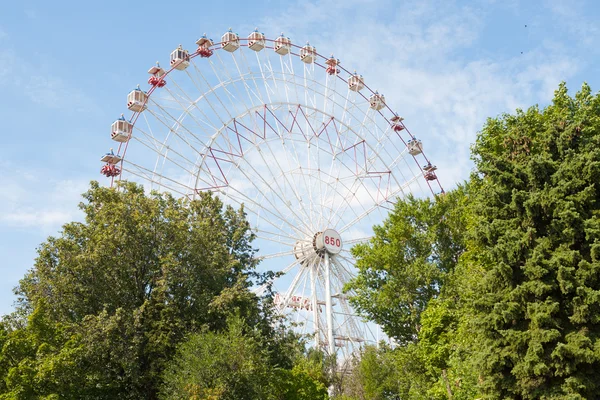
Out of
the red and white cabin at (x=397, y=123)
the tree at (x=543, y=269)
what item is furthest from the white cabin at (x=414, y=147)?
the tree at (x=543, y=269)

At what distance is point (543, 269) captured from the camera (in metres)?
17.9

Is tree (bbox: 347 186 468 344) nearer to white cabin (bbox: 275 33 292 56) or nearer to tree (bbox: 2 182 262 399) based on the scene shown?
tree (bbox: 2 182 262 399)

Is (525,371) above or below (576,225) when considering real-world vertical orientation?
below

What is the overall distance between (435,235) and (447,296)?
360 centimetres

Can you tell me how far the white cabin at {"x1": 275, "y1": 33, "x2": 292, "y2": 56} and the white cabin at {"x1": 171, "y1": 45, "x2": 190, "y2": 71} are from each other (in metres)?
6.23

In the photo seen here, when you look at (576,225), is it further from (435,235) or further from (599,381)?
(435,235)

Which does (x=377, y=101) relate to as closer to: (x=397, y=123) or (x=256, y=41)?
(x=397, y=123)

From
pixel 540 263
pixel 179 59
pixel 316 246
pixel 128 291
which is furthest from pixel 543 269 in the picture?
pixel 179 59

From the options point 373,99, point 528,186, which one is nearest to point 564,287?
point 528,186

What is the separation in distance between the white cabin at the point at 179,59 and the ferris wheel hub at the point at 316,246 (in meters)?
12.1

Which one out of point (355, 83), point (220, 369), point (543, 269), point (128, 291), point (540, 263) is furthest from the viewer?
point (355, 83)

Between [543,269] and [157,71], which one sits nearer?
[543,269]

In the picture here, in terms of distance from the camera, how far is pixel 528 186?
19.9 m

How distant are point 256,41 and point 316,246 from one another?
12.7 meters
